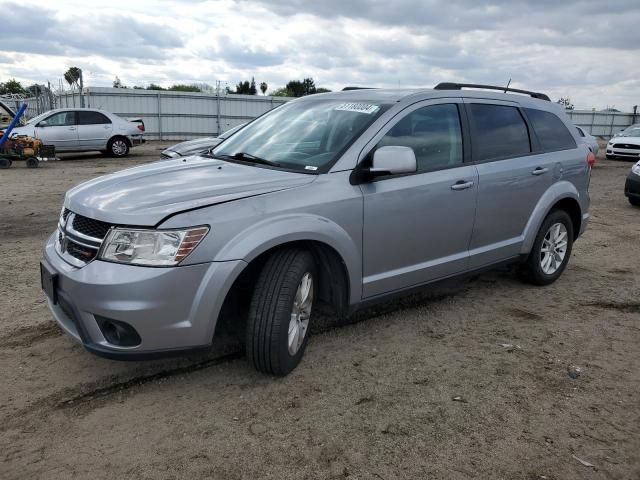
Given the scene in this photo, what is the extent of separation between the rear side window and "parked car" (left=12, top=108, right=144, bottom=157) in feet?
49.0

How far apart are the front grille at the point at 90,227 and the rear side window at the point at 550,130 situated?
3.76 meters

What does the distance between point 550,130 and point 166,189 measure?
3.66 meters

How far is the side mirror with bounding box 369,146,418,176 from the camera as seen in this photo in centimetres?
346

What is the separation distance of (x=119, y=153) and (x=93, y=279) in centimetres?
1621

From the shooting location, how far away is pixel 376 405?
10.3ft

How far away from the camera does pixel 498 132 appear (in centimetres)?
463

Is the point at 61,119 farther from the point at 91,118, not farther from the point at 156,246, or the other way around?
the point at 156,246

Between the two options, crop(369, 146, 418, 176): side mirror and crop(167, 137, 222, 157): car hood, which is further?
crop(167, 137, 222, 157): car hood

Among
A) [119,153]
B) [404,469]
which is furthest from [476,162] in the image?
[119,153]

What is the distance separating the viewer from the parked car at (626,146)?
66.4 ft

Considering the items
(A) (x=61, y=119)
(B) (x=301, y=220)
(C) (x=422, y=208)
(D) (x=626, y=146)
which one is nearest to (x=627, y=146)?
(D) (x=626, y=146)

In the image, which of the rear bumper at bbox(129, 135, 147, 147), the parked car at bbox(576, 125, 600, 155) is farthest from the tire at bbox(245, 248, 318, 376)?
the rear bumper at bbox(129, 135, 147, 147)

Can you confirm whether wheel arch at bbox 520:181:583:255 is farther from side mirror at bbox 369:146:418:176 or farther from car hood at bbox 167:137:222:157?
car hood at bbox 167:137:222:157

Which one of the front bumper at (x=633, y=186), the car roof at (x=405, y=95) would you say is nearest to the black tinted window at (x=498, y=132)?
the car roof at (x=405, y=95)
